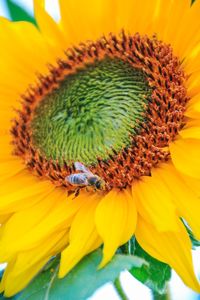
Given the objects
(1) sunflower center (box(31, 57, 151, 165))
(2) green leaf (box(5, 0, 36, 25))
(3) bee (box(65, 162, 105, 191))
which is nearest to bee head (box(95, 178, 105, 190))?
(3) bee (box(65, 162, 105, 191))

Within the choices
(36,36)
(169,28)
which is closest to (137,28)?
(169,28)

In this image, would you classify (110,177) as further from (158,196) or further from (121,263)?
(121,263)

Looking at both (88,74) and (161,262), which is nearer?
(161,262)

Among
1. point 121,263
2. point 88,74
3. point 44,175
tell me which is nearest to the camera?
point 121,263

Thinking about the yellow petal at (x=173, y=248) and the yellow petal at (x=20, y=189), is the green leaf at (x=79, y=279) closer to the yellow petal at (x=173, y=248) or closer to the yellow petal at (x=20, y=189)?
the yellow petal at (x=173, y=248)

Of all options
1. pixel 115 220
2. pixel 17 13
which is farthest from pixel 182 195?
pixel 17 13

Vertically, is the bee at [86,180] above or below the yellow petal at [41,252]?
above

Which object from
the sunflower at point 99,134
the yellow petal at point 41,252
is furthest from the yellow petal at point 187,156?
the yellow petal at point 41,252

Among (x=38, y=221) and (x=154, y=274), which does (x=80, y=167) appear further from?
(x=154, y=274)
